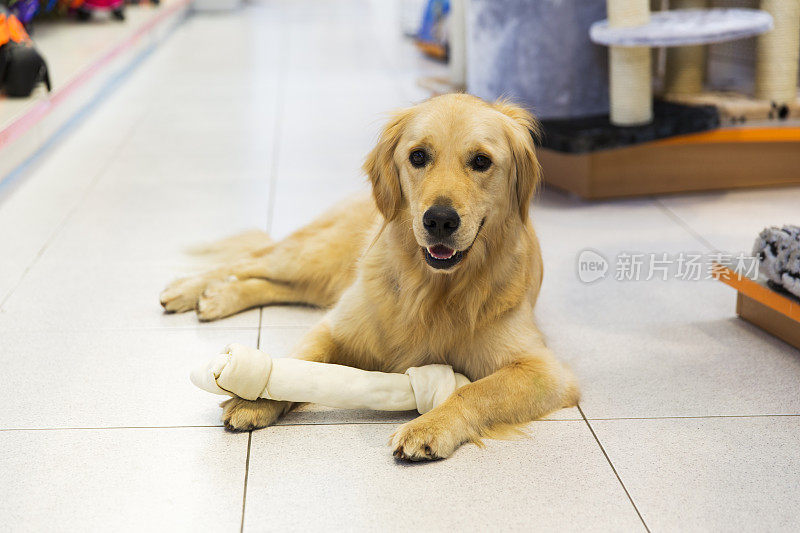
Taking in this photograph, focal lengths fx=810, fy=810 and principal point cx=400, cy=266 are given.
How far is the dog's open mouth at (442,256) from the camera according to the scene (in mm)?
1901

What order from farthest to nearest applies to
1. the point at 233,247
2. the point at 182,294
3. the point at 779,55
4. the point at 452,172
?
the point at 779,55
the point at 233,247
the point at 182,294
the point at 452,172

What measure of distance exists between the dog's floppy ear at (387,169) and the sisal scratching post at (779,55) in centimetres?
267

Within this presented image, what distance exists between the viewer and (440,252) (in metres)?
1.91

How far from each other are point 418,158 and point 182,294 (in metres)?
1.02

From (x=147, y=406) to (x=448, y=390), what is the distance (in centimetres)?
76

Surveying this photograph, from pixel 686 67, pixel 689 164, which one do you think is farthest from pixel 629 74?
pixel 686 67

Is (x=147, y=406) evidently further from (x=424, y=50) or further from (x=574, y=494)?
(x=424, y=50)

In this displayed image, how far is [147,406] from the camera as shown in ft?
6.69

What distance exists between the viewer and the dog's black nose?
1811 millimetres

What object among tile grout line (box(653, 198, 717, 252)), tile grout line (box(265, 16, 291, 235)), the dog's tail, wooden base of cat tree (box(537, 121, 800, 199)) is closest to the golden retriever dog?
the dog's tail

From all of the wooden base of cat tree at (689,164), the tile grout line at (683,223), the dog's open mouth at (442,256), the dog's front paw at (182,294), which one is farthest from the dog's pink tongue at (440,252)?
the wooden base of cat tree at (689,164)

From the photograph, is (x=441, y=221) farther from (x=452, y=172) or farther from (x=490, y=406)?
(x=490, y=406)

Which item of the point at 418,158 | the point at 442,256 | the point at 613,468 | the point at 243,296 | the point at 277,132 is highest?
the point at 418,158

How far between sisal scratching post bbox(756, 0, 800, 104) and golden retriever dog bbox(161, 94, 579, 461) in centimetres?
236
